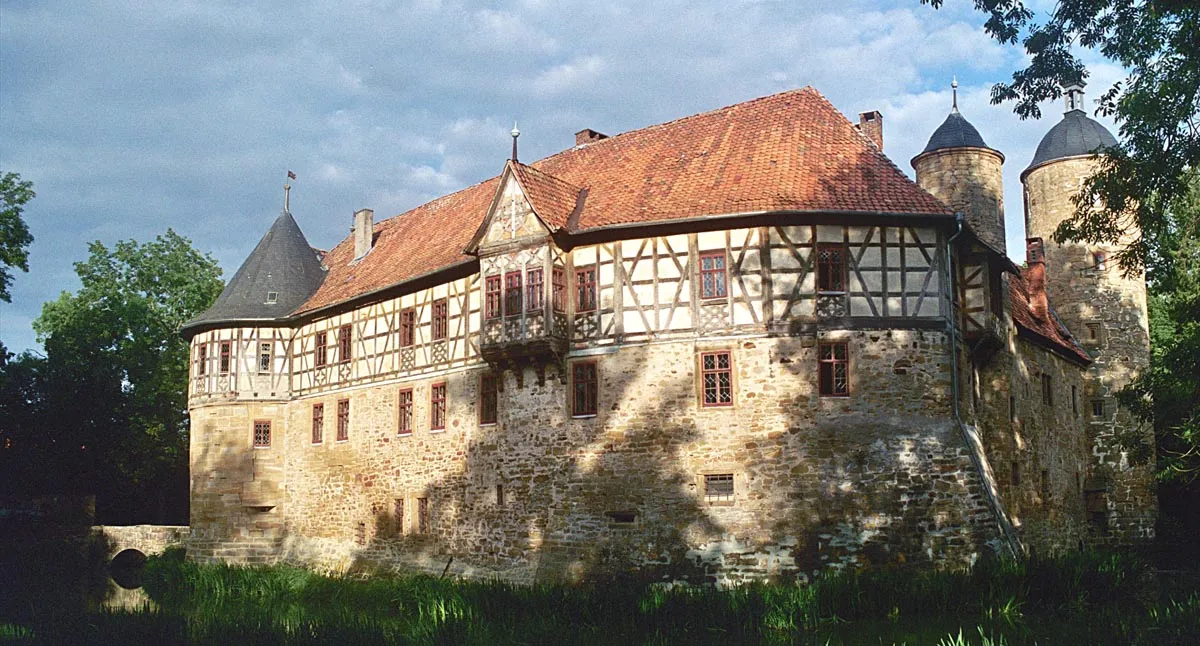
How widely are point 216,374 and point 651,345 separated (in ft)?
51.9

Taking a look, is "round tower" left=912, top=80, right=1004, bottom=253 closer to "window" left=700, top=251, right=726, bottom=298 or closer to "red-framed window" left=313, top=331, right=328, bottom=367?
"window" left=700, top=251, right=726, bottom=298

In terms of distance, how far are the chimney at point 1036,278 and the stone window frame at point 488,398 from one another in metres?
15.5

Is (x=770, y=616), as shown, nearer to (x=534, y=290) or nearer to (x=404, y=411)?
(x=534, y=290)

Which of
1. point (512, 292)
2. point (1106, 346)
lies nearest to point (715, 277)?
point (512, 292)

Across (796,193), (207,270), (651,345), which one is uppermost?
(207,270)

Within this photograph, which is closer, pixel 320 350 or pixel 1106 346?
pixel 320 350

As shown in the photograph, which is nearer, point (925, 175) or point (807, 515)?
point (807, 515)

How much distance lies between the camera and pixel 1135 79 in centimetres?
1617

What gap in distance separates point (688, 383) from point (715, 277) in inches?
85.0

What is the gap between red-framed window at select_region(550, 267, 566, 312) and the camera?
22984mm

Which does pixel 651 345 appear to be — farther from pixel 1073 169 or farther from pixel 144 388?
pixel 144 388

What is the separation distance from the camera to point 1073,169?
33969mm

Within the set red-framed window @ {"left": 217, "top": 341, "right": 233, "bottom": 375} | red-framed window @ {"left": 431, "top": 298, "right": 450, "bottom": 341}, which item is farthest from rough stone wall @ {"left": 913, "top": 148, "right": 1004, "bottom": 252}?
red-framed window @ {"left": 217, "top": 341, "right": 233, "bottom": 375}

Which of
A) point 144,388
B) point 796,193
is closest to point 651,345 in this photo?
point 796,193
